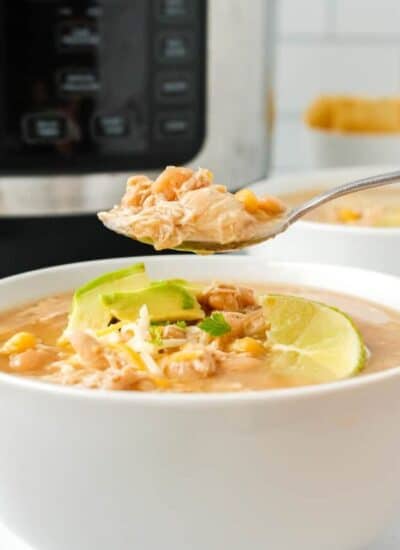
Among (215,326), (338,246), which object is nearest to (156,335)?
(215,326)

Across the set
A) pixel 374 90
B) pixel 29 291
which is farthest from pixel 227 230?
pixel 374 90

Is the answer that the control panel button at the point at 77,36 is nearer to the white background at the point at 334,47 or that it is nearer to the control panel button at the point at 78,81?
the control panel button at the point at 78,81

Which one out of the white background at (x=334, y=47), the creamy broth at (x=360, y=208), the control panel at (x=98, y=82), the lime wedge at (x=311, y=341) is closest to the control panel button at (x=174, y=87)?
the control panel at (x=98, y=82)

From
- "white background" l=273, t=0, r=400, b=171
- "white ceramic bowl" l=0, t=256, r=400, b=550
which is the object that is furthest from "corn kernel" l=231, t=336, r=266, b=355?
"white background" l=273, t=0, r=400, b=171

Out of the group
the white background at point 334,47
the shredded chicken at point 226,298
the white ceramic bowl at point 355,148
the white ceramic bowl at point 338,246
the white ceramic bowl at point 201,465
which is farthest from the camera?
the white background at point 334,47

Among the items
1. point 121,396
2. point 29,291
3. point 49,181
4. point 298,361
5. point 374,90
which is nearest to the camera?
point 121,396

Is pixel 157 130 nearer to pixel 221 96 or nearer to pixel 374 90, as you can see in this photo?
pixel 221 96
